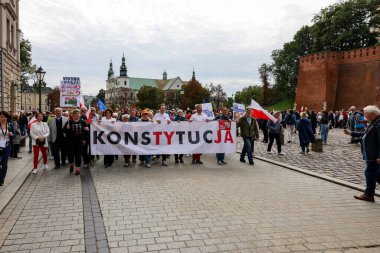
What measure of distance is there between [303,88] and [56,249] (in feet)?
184

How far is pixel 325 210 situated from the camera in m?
6.36

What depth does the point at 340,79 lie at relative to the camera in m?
52.8

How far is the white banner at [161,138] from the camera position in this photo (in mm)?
11430

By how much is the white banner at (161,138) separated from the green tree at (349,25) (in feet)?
157

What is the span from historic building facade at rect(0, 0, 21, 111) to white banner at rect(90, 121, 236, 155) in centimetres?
1463

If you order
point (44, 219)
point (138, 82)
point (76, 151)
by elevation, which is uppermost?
point (138, 82)

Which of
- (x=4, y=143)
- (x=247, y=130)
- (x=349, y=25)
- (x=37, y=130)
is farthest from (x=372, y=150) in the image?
(x=349, y=25)

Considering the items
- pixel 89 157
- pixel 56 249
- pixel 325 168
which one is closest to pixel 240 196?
pixel 56 249

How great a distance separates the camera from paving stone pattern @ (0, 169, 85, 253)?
4.75 metres

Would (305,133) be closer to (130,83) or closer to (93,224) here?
(93,224)

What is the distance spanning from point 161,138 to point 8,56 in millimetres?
18599

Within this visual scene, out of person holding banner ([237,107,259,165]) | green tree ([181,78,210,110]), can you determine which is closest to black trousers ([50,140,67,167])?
person holding banner ([237,107,259,165])

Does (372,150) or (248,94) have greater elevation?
(248,94)

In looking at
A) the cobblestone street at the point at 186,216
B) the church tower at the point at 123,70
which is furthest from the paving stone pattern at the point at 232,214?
the church tower at the point at 123,70
